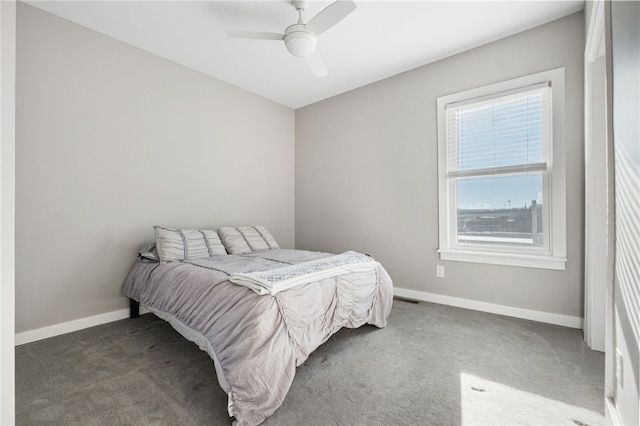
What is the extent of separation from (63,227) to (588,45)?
434 centimetres

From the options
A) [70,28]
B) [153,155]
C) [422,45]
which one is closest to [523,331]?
[422,45]

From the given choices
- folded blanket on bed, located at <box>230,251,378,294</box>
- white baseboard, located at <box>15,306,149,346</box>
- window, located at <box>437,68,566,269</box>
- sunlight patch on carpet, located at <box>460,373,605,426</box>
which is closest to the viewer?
sunlight patch on carpet, located at <box>460,373,605,426</box>

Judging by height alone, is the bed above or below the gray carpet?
above

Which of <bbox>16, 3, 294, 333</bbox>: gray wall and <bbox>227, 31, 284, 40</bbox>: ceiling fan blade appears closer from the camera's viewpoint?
<bbox>227, 31, 284, 40</bbox>: ceiling fan blade

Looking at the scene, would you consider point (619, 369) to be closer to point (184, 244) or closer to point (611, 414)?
point (611, 414)

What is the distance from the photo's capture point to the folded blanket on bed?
1620mm

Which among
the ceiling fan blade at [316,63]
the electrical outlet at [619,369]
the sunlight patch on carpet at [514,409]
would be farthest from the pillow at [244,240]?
the electrical outlet at [619,369]

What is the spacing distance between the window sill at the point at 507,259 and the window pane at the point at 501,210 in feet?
Answer: 0.45

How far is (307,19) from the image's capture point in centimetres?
244

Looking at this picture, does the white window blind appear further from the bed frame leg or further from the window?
the bed frame leg

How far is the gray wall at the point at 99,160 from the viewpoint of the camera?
224 centimetres

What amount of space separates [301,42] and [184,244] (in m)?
2.00

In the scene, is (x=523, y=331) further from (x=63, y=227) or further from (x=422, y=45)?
(x=63, y=227)

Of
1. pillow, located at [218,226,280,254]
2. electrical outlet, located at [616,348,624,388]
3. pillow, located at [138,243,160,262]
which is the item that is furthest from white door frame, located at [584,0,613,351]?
pillow, located at [138,243,160,262]
